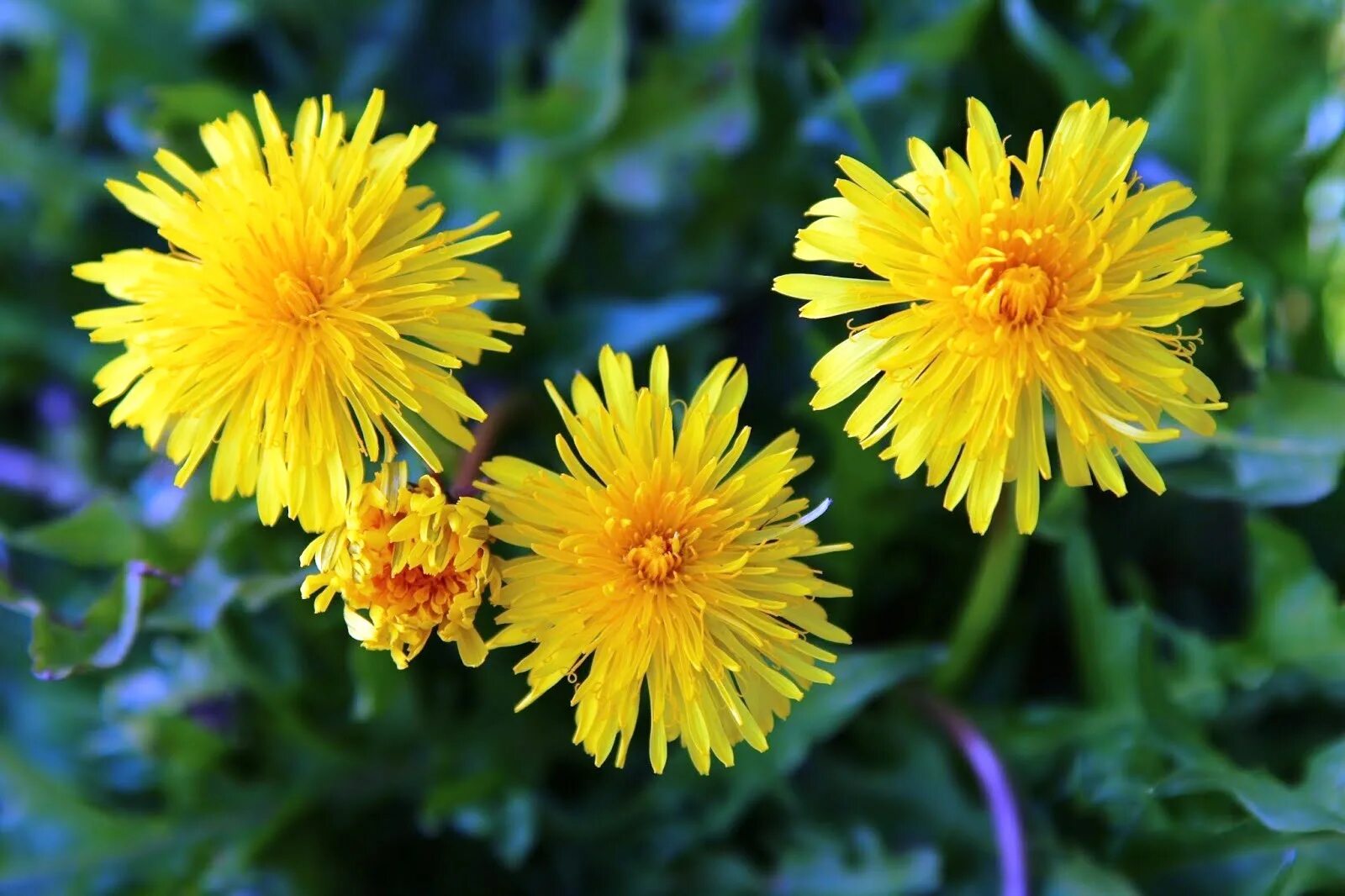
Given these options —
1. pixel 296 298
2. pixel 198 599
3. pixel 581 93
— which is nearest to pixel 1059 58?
pixel 581 93

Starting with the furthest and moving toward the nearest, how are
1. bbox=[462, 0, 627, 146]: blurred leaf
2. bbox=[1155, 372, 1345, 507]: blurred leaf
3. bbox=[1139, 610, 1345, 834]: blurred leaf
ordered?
bbox=[462, 0, 627, 146]: blurred leaf
bbox=[1155, 372, 1345, 507]: blurred leaf
bbox=[1139, 610, 1345, 834]: blurred leaf

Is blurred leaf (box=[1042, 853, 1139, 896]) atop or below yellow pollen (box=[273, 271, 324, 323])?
below

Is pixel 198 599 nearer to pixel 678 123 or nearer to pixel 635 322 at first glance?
pixel 635 322

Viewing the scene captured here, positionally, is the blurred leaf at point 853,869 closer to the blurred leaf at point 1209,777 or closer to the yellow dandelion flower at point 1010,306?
the blurred leaf at point 1209,777

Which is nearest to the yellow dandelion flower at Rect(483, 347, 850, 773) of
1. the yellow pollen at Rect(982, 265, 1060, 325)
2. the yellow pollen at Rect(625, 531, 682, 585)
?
the yellow pollen at Rect(625, 531, 682, 585)

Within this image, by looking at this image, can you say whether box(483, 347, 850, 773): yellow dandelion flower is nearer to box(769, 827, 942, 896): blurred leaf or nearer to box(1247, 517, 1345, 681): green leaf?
box(769, 827, 942, 896): blurred leaf

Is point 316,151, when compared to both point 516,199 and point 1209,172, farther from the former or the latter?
point 1209,172
